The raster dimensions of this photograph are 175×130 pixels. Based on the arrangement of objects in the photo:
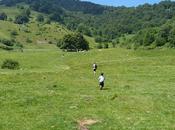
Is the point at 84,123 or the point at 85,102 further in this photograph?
the point at 85,102

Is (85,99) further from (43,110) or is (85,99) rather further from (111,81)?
(111,81)

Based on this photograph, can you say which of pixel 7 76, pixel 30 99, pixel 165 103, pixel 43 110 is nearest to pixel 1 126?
pixel 43 110

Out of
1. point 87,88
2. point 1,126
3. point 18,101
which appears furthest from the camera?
point 87,88

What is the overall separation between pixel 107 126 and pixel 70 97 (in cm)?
1081

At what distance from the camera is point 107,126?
1539 inches

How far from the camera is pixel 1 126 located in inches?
1518

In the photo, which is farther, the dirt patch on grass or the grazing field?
the grazing field

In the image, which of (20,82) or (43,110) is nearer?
(43,110)

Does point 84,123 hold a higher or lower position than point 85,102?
lower

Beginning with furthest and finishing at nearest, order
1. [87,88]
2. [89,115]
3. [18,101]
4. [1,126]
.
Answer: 1. [87,88]
2. [18,101]
3. [89,115]
4. [1,126]

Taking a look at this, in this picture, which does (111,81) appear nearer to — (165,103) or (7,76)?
(7,76)

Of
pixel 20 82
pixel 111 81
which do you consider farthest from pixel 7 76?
pixel 111 81

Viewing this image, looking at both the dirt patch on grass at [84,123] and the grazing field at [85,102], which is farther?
the grazing field at [85,102]

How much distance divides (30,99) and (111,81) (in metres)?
20.3
